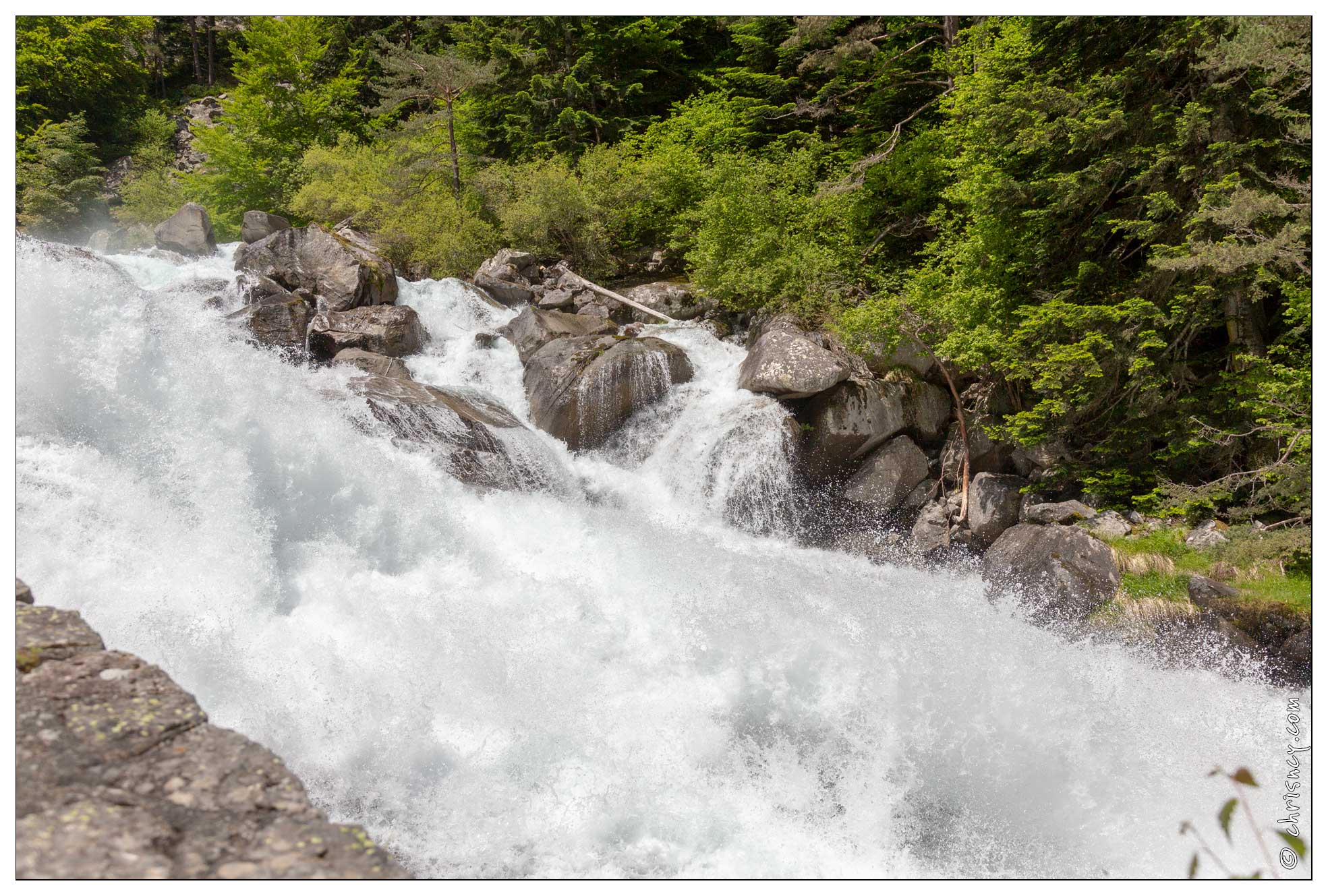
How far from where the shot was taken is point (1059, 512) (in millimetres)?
10055

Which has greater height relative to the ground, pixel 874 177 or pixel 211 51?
pixel 211 51

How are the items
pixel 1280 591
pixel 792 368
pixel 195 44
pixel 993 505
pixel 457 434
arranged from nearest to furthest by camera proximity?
pixel 1280 591 → pixel 457 434 → pixel 993 505 → pixel 792 368 → pixel 195 44

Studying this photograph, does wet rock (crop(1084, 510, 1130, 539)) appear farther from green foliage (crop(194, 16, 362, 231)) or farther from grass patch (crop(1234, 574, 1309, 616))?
Answer: green foliage (crop(194, 16, 362, 231))

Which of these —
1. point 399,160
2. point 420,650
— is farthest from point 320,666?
point 399,160

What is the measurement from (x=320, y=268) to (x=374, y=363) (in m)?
3.72

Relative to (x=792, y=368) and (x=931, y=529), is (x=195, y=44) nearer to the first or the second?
(x=792, y=368)

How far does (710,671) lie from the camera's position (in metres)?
6.52

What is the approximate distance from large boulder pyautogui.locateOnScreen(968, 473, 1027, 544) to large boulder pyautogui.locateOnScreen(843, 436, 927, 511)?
3.24 ft

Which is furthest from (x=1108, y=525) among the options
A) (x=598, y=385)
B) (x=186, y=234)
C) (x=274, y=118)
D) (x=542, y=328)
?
(x=274, y=118)

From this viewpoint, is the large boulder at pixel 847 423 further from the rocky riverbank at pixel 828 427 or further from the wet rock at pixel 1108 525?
the wet rock at pixel 1108 525

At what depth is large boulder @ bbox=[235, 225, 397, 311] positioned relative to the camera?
14.7m

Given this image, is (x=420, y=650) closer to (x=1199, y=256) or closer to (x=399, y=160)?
(x=1199, y=256)

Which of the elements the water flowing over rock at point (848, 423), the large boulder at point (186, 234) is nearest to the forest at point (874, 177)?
the water flowing over rock at point (848, 423)

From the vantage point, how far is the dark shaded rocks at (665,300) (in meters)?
16.6
